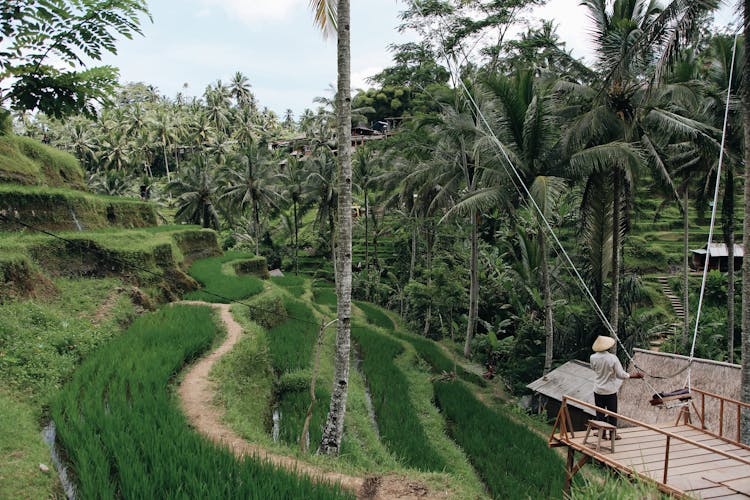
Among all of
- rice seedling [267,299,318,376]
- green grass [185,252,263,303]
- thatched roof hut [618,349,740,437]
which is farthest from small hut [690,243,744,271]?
green grass [185,252,263,303]

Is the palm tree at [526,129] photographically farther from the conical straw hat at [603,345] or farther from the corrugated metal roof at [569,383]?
the conical straw hat at [603,345]

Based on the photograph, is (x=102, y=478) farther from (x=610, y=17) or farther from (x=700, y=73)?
(x=700, y=73)

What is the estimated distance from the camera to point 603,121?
1179 centimetres

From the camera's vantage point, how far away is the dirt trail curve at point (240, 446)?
6027mm

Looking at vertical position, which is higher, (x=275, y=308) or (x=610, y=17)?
(x=610, y=17)

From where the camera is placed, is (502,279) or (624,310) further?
(502,279)

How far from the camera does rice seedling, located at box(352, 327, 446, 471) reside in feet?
31.0

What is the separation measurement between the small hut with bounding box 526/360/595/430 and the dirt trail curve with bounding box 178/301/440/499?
6.93 m

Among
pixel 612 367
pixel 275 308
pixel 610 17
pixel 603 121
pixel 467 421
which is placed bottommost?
pixel 467 421

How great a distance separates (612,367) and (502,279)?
1474cm

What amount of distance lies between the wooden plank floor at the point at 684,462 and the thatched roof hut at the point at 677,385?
3.48 metres

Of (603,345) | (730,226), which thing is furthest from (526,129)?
(730,226)

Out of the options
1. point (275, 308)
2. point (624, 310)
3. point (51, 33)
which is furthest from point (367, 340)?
point (51, 33)

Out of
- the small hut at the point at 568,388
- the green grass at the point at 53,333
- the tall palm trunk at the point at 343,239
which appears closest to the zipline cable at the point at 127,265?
the green grass at the point at 53,333
